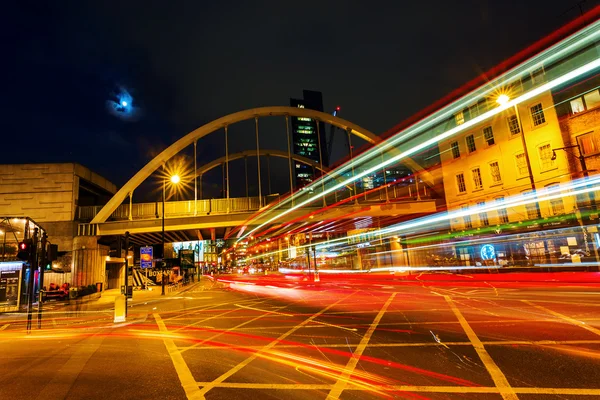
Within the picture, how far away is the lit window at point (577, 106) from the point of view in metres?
24.8

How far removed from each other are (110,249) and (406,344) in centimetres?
4070

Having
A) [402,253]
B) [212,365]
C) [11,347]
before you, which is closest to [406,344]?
[212,365]

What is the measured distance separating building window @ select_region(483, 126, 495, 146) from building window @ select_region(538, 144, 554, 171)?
4887 mm

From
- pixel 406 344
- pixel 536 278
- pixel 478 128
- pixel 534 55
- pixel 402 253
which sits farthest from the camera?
pixel 402 253

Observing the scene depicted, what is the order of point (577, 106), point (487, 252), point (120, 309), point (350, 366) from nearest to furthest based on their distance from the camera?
point (350, 366), point (120, 309), point (577, 106), point (487, 252)

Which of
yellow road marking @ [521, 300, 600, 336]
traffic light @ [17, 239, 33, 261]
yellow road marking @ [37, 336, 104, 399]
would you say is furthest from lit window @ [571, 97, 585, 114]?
traffic light @ [17, 239, 33, 261]

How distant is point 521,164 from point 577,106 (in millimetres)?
5708

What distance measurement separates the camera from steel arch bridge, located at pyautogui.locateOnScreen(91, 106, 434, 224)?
116ft

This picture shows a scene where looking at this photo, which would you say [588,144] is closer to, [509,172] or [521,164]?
[521,164]

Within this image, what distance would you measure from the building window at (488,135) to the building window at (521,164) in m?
3.19

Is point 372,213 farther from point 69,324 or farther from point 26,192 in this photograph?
point 26,192


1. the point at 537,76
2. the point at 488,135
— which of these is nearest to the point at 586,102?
the point at 537,76

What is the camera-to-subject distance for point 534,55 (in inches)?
1083

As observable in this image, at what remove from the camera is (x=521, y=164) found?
28.5 metres
